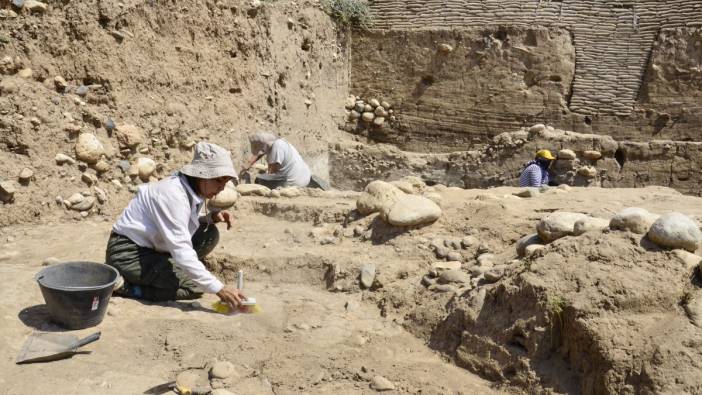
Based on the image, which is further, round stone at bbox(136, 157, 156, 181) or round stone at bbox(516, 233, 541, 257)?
round stone at bbox(136, 157, 156, 181)

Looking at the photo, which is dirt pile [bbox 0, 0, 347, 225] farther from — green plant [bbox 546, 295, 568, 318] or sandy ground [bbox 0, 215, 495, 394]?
green plant [bbox 546, 295, 568, 318]

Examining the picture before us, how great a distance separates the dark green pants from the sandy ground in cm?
9

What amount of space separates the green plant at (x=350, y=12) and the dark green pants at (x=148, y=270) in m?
7.19

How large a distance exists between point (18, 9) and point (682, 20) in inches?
352

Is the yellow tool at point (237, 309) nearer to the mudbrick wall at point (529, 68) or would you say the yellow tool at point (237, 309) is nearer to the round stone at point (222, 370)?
the round stone at point (222, 370)

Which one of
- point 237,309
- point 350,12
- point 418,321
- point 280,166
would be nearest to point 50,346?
point 237,309

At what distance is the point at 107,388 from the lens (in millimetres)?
2814

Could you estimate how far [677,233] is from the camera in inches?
118

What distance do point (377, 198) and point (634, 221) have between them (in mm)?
1992

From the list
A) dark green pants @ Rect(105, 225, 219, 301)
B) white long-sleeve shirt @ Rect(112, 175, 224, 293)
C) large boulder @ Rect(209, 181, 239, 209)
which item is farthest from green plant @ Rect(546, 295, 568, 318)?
large boulder @ Rect(209, 181, 239, 209)

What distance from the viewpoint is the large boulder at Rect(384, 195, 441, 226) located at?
4391 millimetres

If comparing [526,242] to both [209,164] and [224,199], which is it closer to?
[209,164]

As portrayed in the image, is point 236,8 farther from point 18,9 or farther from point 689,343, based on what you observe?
point 689,343

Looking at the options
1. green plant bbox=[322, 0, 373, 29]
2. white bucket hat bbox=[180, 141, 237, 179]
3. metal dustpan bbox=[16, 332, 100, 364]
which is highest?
green plant bbox=[322, 0, 373, 29]
